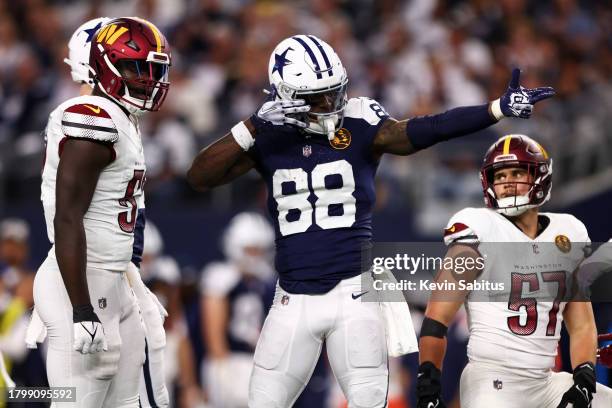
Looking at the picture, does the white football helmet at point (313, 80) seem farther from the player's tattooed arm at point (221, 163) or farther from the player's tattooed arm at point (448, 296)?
the player's tattooed arm at point (448, 296)

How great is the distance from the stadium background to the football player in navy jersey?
3.00m

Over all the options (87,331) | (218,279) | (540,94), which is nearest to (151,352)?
(87,331)

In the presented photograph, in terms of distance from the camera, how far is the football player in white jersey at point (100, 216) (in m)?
4.83

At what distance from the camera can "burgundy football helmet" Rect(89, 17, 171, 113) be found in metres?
5.11

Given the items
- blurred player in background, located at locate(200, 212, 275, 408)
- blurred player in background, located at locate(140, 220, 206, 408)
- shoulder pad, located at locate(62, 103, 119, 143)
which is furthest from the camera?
blurred player in background, located at locate(200, 212, 275, 408)

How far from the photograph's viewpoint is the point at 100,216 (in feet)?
16.5

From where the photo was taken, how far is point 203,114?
1048 centimetres

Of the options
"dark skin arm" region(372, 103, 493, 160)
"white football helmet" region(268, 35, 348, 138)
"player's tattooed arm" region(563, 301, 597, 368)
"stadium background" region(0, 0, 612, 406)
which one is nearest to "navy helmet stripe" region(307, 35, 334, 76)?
"white football helmet" region(268, 35, 348, 138)

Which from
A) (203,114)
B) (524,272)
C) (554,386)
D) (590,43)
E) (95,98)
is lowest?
(554,386)

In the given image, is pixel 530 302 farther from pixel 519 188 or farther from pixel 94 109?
pixel 94 109

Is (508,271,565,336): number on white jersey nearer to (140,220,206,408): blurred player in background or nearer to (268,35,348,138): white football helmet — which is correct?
(268,35,348,138): white football helmet

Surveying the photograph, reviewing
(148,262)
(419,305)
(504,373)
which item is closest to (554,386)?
(504,373)

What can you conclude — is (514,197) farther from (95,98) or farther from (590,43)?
(590,43)

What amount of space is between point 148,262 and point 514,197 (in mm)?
3479
